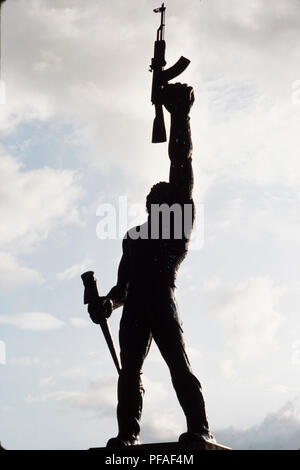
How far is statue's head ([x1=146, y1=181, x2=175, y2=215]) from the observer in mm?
9570

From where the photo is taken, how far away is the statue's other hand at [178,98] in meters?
9.77

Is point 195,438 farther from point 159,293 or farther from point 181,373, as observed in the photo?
point 159,293

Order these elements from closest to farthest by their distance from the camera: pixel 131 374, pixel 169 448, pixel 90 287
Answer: pixel 169 448 → pixel 131 374 → pixel 90 287

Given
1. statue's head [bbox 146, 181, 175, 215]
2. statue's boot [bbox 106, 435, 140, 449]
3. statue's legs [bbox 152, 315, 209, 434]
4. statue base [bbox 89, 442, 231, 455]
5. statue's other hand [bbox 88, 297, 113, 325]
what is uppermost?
statue's head [bbox 146, 181, 175, 215]

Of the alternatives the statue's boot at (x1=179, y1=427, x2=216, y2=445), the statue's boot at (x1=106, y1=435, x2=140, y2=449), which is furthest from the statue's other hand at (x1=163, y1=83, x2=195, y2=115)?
the statue's boot at (x1=106, y1=435, x2=140, y2=449)

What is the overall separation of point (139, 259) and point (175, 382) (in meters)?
1.67

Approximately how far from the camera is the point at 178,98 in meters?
9.80

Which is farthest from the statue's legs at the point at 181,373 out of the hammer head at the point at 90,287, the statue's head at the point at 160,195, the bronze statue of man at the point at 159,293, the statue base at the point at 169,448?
the statue's head at the point at 160,195

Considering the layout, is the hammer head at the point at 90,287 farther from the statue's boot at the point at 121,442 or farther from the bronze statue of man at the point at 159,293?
the statue's boot at the point at 121,442

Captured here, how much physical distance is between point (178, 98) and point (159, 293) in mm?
2585

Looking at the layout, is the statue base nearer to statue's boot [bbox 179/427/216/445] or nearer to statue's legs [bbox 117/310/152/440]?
statue's boot [bbox 179/427/216/445]

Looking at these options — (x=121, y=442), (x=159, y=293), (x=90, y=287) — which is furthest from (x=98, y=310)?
(x=121, y=442)
